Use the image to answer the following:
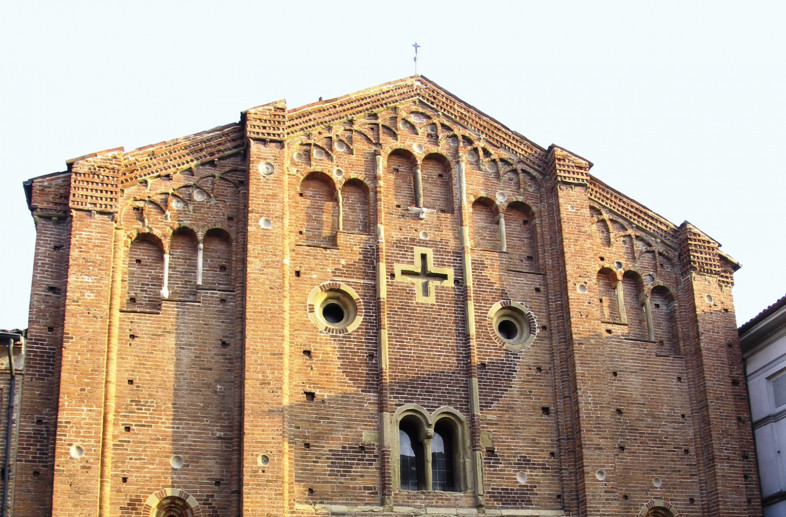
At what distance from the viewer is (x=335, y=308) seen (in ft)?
70.3

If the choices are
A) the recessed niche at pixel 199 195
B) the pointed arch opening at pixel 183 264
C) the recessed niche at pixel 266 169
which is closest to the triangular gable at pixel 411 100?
the recessed niche at pixel 266 169

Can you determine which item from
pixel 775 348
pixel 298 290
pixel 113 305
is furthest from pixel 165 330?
pixel 775 348

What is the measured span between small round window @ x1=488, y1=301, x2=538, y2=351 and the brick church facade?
4cm

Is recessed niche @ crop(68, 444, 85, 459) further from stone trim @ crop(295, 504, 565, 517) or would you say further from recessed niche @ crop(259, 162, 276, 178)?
recessed niche @ crop(259, 162, 276, 178)

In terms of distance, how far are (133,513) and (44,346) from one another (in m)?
3.23

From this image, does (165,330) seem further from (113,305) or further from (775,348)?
(775,348)

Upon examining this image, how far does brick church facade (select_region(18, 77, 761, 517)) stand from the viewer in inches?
753

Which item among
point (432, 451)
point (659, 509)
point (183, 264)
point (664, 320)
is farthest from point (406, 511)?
point (664, 320)

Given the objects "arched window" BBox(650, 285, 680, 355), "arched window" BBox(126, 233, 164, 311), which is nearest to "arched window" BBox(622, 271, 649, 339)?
"arched window" BBox(650, 285, 680, 355)

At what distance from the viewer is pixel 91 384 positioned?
18797 millimetres

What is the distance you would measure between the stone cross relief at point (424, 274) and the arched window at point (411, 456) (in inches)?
96.5

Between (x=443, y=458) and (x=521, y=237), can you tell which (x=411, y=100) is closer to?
(x=521, y=237)

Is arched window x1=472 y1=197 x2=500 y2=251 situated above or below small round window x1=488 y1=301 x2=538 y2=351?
above

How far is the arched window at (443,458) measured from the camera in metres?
20.5
